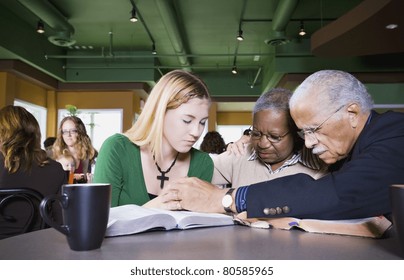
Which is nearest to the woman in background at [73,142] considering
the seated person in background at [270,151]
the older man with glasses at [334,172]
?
the seated person in background at [270,151]

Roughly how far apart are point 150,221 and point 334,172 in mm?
486

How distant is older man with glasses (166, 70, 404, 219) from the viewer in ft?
3.28

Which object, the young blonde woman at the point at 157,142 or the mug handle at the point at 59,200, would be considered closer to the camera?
the mug handle at the point at 59,200

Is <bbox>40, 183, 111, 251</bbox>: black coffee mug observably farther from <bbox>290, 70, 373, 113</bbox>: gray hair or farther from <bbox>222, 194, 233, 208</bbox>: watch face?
<bbox>290, 70, 373, 113</bbox>: gray hair

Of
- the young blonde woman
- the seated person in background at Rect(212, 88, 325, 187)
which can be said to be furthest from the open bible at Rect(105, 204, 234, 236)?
the seated person in background at Rect(212, 88, 325, 187)

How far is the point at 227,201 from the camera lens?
3.67 ft

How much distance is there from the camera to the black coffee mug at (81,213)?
2.37 feet

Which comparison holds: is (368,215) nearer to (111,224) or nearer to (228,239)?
(228,239)

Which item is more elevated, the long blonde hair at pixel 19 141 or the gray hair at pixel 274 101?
the gray hair at pixel 274 101

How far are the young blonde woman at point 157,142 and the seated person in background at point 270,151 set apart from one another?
0.34 meters

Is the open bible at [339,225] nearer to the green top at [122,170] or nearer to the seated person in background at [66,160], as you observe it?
the green top at [122,170]

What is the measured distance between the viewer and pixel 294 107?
1.36 metres

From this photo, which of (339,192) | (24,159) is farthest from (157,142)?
(24,159)
